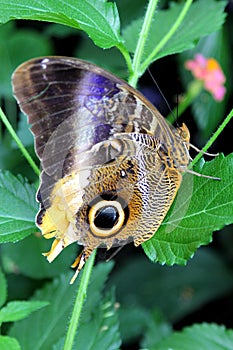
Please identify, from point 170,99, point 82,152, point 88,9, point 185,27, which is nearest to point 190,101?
point 170,99

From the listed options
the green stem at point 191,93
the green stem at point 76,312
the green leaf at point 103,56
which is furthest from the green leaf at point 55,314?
the green leaf at point 103,56

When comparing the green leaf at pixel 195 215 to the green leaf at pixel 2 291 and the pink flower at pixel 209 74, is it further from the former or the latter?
the pink flower at pixel 209 74

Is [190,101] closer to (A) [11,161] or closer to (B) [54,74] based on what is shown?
(A) [11,161]

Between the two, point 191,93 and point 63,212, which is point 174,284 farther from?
point 63,212

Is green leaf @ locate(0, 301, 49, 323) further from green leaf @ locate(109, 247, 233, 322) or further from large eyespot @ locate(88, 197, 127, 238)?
green leaf @ locate(109, 247, 233, 322)

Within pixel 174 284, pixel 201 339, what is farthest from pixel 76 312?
pixel 174 284
